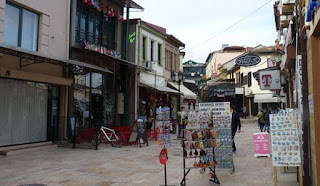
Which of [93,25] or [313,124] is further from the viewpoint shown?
[93,25]

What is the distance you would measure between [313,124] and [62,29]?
1210cm

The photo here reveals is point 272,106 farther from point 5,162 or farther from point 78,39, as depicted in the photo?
point 5,162

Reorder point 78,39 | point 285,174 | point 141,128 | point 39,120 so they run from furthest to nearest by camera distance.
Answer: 1. point 78,39
2. point 141,128
3. point 39,120
4. point 285,174

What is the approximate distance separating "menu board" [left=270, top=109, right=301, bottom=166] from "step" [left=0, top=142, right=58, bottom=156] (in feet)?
30.1

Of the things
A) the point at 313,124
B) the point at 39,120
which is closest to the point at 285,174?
the point at 313,124

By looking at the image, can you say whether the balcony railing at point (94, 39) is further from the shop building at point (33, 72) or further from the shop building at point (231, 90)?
the shop building at point (231, 90)

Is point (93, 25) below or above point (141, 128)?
above

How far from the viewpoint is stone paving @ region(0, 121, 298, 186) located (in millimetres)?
7320

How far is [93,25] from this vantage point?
1723 centimetres

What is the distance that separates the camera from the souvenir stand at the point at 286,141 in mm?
5656

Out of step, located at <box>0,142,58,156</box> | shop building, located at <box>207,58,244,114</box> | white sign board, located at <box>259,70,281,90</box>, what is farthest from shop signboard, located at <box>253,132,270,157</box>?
shop building, located at <box>207,58,244,114</box>

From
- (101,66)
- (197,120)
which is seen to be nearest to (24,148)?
(101,66)

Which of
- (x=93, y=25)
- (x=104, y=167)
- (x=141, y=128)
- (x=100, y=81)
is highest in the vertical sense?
(x=93, y=25)

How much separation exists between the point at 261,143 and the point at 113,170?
4444mm
